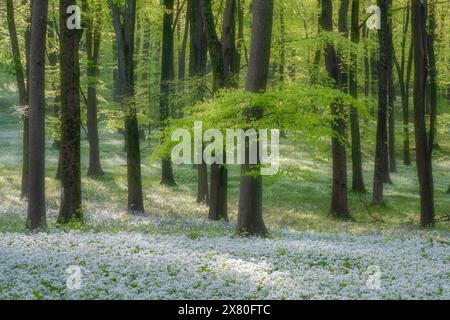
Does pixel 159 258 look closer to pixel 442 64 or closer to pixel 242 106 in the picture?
pixel 242 106

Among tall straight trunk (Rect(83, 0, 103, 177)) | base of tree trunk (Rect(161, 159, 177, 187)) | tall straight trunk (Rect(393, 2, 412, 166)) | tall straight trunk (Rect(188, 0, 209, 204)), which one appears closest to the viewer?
tall straight trunk (Rect(188, 0, 209, 204))

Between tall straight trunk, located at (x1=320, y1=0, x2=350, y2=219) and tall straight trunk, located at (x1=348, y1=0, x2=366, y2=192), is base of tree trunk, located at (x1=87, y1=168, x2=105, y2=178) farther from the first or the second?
tall straight trunk, located at (x1=320, y1=0, x2=350, y2=219)

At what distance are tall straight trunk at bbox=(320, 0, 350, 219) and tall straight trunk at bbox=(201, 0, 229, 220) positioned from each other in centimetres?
374

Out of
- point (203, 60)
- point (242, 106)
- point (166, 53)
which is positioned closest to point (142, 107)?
point (203, 60)

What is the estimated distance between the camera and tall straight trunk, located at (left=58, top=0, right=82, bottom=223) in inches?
628

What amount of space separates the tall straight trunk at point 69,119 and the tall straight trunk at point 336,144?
9264mm

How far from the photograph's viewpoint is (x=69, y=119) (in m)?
16.3

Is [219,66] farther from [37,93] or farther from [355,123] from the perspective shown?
[355,123]

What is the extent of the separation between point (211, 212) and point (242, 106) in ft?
25.2

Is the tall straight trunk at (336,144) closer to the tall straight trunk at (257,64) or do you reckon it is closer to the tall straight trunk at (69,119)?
the tall straight trunk at (257,64)

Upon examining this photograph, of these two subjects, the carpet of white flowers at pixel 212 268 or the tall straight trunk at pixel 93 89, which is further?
the tall straight trunk at pixel 93 89

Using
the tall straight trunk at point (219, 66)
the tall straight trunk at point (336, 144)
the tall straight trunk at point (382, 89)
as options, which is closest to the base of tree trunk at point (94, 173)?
the tall straight trunk at point (219, 66)

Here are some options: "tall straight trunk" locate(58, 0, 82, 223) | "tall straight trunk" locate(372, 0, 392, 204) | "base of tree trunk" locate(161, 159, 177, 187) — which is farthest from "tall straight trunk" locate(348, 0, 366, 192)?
"tall straight trunk" locate(58, 0, 82, 223)

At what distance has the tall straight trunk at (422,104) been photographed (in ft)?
62.1
